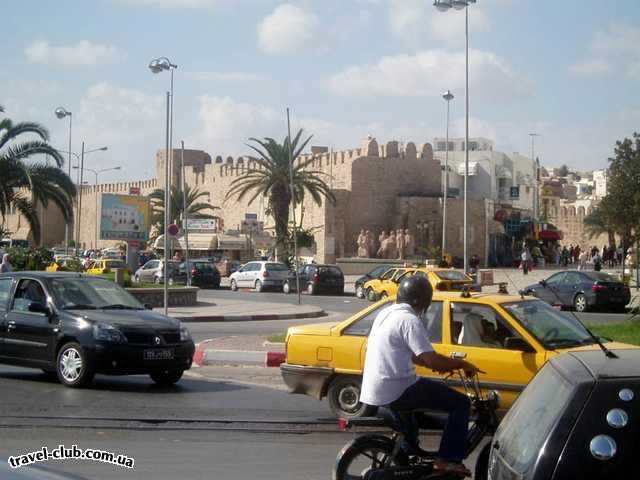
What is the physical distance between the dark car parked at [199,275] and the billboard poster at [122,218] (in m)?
4.83

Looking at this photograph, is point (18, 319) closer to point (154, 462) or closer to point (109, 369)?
point (109, 369)

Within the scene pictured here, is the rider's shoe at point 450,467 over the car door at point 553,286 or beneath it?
beneath

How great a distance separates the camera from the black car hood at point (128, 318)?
11.5 metres

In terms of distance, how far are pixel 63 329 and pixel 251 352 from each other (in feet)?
13.1

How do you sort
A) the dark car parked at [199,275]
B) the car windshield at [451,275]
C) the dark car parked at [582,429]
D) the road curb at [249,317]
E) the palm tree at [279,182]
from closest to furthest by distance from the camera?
the dark car parked at [582,429] < the road curb at [249,317] < the car windshield at [451,275] < the dark car parked at [199,275] < the palm tree at [279,182]

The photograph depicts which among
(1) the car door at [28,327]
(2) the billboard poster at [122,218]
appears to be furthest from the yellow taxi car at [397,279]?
(1) the car door at [28,327]

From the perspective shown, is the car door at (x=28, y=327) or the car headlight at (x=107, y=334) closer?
the car headlight at (x=107, y=334)

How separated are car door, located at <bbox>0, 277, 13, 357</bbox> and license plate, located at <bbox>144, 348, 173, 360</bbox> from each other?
6.90 feet

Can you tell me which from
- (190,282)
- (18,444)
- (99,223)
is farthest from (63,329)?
(190,282)

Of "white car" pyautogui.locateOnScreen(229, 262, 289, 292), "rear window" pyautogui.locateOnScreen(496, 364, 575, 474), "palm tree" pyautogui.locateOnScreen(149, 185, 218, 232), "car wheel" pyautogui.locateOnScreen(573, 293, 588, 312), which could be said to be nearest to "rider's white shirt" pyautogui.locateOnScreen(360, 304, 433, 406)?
"rear window" pyautogui.locateOnScreen(496, 364, 575, 474)

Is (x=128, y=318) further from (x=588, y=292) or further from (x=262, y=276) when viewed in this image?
(x=262, y=276)

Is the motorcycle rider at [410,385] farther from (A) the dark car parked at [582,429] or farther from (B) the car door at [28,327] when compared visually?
(B) the car door at [28,327]

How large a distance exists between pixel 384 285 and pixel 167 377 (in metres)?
21.8

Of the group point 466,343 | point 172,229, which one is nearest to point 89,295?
point 466,343
